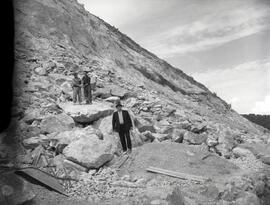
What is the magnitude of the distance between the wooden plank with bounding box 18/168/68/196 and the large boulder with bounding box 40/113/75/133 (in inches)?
91.9

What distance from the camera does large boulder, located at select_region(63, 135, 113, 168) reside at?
24.0 feet

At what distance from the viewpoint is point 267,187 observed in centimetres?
774

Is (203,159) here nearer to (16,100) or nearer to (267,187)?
(267,187)

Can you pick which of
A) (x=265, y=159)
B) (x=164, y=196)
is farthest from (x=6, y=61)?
(x=265, y=159)

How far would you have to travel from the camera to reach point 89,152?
24.6 feet

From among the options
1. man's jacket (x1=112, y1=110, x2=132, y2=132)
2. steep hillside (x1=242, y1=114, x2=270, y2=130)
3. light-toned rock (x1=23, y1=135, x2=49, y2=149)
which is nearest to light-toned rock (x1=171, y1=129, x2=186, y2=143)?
man's jacket (x1=112, y1=110, x2=132, y2=132)

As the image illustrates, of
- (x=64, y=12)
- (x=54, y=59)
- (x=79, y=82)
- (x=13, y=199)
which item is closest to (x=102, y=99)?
(x=79, y=82)

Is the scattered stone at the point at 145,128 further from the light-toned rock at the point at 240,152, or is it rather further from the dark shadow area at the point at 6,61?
the dark shadow area at the point at 6,61

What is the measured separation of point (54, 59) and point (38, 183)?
9.39 m

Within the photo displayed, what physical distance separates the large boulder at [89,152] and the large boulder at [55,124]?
4.56 feet

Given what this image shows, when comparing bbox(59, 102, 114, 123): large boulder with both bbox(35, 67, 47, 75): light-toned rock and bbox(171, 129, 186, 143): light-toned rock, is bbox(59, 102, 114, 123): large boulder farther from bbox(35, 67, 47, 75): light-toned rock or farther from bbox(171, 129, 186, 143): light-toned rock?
bbox(35, 67, 47, 75): light-toned rock

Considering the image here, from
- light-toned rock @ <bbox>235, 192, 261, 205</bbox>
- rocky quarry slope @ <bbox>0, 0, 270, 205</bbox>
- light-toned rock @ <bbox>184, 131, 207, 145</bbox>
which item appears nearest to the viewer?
light-toned rock @ <bbox>235, 192, 261, 205</bbox>

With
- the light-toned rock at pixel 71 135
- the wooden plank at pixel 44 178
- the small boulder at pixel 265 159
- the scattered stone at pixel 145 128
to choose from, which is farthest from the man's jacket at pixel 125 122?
the small boulder at pixel 265 159

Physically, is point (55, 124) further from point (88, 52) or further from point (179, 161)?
point (88, 52)
